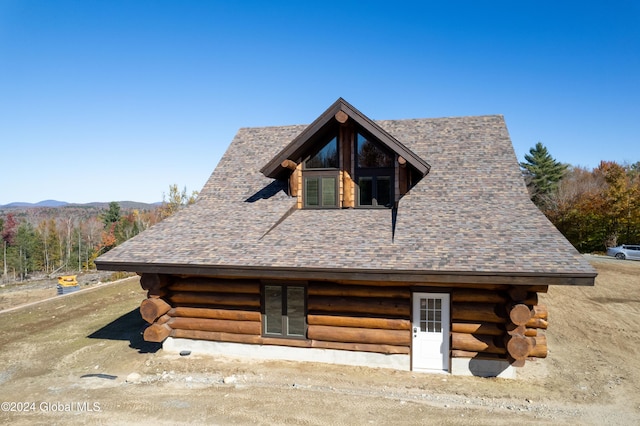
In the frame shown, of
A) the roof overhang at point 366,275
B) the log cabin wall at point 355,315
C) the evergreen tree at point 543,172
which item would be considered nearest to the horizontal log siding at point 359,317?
the log cabin wall at point 355,315

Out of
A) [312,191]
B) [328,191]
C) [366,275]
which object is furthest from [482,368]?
[312,191]

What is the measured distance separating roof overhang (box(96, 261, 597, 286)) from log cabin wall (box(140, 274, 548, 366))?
1.83ft

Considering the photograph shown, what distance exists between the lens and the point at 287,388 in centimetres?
933

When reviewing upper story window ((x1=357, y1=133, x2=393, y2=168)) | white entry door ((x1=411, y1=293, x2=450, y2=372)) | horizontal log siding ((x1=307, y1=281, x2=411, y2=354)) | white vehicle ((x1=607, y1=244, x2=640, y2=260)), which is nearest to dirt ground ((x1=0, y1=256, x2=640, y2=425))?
white entry door ((x1=411, y1=293, x2=450, y2=372))

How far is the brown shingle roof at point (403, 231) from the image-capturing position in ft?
31.3

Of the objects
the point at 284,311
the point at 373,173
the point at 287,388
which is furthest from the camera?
the point at 373,173

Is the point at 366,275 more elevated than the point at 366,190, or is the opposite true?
the point at 366,190

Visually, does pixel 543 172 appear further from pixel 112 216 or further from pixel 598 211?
→ pixel 112 216

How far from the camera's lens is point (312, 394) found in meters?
8.98

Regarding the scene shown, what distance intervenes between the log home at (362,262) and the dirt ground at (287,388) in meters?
0.79

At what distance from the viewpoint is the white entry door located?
33.7 feet

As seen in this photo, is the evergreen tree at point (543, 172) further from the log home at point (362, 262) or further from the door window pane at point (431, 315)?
the door window pane at point (431, 315)

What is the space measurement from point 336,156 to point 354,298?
5.59m

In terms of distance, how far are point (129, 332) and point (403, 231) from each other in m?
10.7
